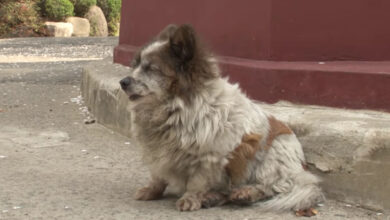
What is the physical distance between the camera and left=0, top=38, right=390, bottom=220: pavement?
390cm

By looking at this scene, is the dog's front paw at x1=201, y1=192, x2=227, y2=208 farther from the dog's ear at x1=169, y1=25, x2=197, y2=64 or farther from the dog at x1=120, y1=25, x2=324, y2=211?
the dog's ear at x1=169, y1=25, x2=197, y2=64

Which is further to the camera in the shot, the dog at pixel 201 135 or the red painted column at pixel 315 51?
the red painted column at pixel 315 51

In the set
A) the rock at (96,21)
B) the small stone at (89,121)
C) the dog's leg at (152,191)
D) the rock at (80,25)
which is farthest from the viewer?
the rock at (96,21)

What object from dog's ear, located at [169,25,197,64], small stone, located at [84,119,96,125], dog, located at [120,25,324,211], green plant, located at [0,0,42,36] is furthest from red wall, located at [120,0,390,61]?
green plant, located at [0,0,42,36]

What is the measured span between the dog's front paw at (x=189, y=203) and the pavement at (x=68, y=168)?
4 cm

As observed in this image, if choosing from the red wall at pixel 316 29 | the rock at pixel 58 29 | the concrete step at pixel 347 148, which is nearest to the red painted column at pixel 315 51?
the red wall at pixel 316 29

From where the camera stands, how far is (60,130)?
21.8ft

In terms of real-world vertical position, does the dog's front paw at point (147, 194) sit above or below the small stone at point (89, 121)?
above

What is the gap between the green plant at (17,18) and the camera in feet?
78.3

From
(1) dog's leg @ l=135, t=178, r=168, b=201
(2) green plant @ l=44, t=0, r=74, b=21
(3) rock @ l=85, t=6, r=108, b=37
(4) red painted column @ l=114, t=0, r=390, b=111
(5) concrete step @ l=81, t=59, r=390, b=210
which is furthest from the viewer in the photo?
(3) rock @ l=85, t=6, r=108, b=37

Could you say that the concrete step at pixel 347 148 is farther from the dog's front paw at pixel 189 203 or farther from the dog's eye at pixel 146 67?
the dog's eye at pixel 146 67

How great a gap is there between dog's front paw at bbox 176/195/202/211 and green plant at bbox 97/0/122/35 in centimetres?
2436

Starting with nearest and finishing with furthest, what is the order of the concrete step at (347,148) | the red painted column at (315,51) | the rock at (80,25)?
the concrete step at (347,148)
the red painted column at (315,51)
the rock at (80,25)

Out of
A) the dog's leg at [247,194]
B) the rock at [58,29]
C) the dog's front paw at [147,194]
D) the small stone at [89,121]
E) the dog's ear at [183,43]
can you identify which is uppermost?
the dog's ear at [183,43]
